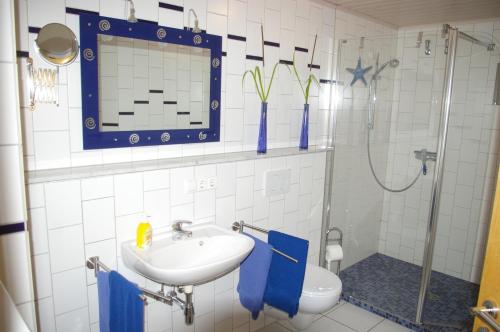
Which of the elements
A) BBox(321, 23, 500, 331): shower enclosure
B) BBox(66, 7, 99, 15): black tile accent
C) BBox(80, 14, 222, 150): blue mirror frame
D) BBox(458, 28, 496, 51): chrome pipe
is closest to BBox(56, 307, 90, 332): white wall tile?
BBox(80, 14, 222, 150): blue mirror frame

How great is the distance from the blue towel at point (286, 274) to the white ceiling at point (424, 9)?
71.8 inches

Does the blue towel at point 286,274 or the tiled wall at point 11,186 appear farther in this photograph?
the blue towel at point 286,274

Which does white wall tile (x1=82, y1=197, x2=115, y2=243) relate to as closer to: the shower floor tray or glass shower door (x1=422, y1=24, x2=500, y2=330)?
the shower floor tray

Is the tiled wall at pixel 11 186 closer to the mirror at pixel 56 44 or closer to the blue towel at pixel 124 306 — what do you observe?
the blue towel at pixel 124 306

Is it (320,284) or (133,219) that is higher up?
(133,219)

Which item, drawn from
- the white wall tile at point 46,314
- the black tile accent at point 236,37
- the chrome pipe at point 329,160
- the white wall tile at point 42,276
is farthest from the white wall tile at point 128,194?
the chrome pipe at point 329,160

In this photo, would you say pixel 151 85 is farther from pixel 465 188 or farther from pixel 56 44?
pixel 465 188

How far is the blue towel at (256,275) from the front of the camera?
7.02ft

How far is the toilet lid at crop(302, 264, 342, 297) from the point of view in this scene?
230 cm

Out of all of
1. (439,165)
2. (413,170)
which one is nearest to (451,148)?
(413,170)

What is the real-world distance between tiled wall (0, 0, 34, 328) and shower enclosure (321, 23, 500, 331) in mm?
2366

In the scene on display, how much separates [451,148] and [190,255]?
7.31 feet

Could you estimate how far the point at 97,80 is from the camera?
174cm

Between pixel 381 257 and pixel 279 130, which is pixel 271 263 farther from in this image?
pixel 381 257
